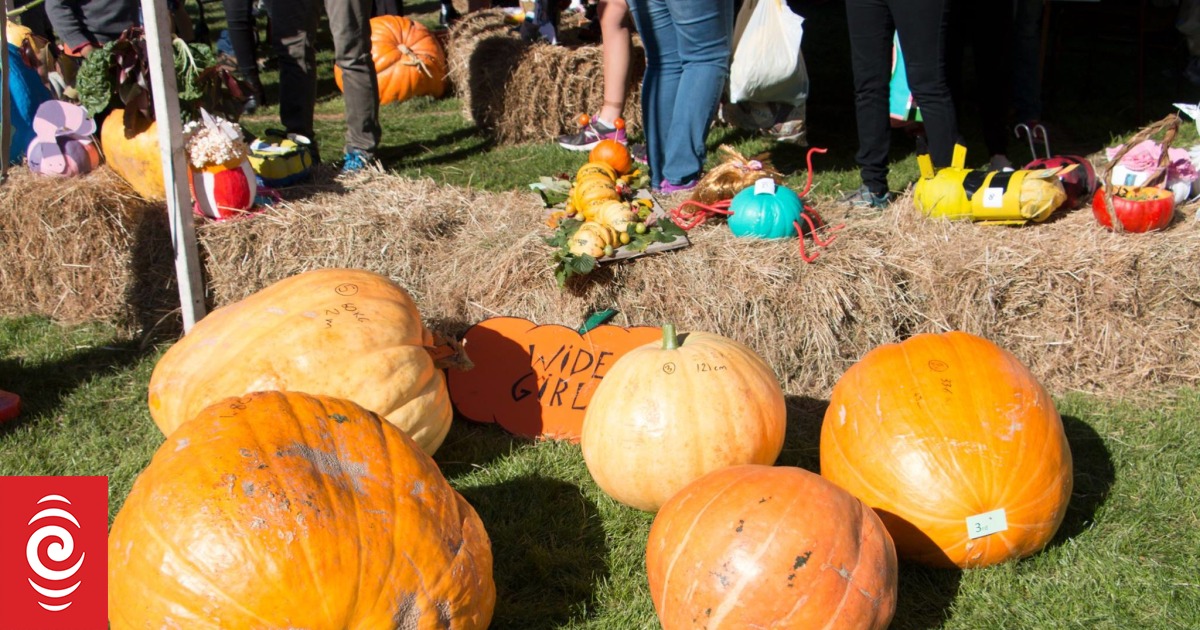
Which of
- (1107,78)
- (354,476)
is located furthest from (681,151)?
(1107,78)

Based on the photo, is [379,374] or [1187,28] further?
[1187,28]

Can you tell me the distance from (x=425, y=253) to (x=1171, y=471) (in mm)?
3124

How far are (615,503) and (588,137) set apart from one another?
14.7ft

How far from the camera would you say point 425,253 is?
4.40 meters

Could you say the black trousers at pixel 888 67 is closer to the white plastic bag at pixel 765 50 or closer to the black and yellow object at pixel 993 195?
the black and yellow object at pixel 993 195

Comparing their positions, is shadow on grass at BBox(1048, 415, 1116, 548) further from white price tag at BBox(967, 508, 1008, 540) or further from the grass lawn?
white price tag at BBox(967, 508, 1008, 540)

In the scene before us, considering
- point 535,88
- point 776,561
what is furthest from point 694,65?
point 776,561

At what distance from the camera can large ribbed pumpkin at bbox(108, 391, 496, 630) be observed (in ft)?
6.77

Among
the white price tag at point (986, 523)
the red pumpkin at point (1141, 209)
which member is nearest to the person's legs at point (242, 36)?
the red pumpkin at point (1141, 209)

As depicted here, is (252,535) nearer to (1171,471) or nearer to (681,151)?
(1171,471)

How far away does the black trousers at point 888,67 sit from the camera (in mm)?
4438

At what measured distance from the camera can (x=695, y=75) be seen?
4.93m

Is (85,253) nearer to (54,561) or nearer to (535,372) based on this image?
(535,372)

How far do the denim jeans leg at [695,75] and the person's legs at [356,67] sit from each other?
6.62ft
